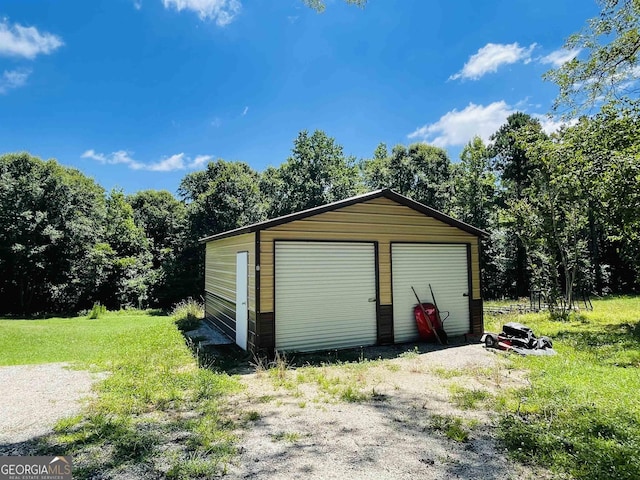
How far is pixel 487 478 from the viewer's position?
9.17 ft

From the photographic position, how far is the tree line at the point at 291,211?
1312 cm

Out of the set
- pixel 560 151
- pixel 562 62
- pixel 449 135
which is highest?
pixel 449 135

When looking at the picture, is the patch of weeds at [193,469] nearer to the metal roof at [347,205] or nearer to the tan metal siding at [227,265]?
the tan metal siding at [227,265]

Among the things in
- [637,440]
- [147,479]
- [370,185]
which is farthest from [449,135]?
[147,479]

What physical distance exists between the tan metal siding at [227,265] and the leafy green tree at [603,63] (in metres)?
8.83

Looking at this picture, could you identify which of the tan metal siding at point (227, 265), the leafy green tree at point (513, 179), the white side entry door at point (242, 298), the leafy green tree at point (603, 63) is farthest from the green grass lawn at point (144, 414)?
the leafy green tree at point (513, 179)

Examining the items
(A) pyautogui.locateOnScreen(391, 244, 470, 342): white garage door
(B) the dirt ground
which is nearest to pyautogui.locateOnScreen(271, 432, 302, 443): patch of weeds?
(B) the dirt ground

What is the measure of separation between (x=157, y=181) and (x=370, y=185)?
52.0ft

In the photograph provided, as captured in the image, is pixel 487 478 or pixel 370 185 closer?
pixel 487 478

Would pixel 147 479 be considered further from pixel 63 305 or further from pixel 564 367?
pixel 63 305

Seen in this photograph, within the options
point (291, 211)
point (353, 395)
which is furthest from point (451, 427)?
point (291, 211)

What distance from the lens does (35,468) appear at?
9.82 feet

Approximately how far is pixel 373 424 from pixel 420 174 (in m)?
21.7

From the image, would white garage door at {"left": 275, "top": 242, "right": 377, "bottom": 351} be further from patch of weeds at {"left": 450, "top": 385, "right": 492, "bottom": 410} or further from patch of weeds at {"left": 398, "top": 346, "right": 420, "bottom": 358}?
patch of weeds at {"left": 450, "top": 385, "right": 492, "bottom": 410}
